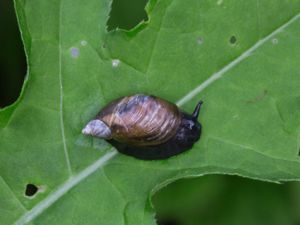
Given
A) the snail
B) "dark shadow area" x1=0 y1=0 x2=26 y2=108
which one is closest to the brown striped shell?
the snail

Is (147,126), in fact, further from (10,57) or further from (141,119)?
(10,57)

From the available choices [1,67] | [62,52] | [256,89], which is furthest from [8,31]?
[256,89]

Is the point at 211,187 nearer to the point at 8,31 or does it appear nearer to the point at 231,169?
the point at 231,169

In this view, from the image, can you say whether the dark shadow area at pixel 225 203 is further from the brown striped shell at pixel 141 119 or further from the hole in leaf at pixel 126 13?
the hole in leaf at pixel 126 13

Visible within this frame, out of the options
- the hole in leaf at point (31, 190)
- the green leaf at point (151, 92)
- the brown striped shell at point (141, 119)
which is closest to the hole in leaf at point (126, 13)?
the green leaf at point (151, 92)

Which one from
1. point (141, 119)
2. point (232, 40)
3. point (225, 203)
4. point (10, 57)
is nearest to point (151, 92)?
point (141, 119)

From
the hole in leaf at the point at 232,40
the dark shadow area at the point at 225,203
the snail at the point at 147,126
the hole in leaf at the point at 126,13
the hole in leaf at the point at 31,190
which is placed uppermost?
the hole in leaf at the point at 232,40

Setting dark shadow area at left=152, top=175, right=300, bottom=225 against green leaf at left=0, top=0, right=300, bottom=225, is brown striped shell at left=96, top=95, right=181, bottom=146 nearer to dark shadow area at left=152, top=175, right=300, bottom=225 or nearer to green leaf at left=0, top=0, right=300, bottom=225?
green leaf at left=0, top=0, right=300, bottom=225
